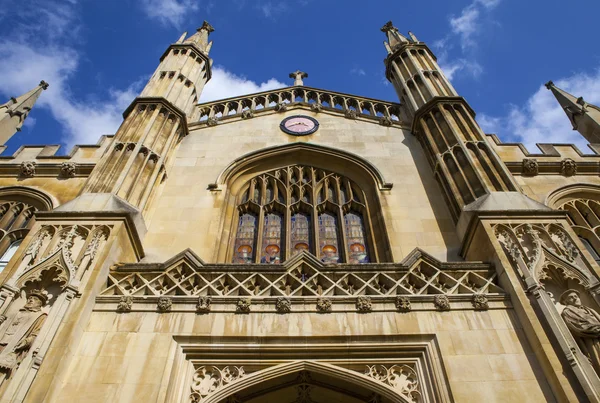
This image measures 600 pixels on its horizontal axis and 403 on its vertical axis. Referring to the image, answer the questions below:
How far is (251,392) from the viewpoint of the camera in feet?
22.8

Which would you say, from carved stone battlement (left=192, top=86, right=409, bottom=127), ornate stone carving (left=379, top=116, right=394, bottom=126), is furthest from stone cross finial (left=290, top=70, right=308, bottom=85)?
ornate stone carving (left=379, top=116, right=394, bottom=126)

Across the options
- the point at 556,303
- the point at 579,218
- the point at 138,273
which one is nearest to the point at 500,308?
the point at 556,303

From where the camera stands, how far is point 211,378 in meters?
6.93

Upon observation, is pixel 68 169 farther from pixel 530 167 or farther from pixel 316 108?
pixel 530 167

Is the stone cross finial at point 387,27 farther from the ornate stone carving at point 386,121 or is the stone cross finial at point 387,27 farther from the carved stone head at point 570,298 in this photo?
the carved stone head at point 570,298

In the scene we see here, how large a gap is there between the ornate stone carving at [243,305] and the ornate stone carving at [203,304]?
454 mm

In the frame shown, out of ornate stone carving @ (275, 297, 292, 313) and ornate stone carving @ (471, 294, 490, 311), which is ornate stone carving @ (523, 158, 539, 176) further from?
ornate stone carving @ (275, 297, 292, 313)

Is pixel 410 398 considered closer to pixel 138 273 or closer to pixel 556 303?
pixel 556 303

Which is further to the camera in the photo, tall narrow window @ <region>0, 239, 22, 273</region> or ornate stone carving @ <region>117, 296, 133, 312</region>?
tall narrow window @ <region>0, 239, 22, 273</region>

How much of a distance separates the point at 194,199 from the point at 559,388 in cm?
825

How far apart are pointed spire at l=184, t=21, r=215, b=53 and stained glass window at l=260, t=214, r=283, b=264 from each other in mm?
8774

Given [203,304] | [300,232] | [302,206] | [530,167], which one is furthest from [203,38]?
[203,304]

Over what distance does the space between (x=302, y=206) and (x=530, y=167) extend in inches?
226

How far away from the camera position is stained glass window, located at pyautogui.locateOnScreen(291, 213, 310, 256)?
10.7 meters
